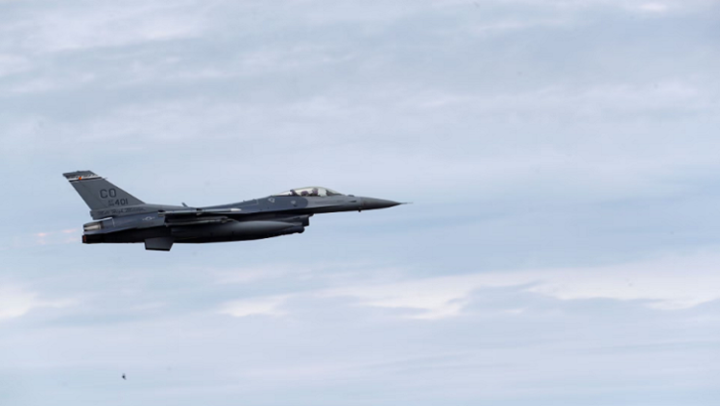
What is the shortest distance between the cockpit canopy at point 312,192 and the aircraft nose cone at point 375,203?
2.22 meters

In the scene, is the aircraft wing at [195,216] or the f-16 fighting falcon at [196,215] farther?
the f-16 fighting falcon at [196,215]

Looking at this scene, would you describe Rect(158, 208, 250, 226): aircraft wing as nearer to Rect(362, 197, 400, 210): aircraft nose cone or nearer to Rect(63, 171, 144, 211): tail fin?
Rect(63, 171, 144, 211): tail fin

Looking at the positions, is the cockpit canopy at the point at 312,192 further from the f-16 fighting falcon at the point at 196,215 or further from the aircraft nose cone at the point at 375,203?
the aircraft nose cone at the point at 375,203

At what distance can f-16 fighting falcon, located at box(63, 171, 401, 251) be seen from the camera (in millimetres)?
51531

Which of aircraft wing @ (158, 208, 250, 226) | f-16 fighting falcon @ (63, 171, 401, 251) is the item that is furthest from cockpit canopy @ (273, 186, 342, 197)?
aircraft wing @ (158, 208, 250, 226)

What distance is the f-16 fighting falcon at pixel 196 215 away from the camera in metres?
51.5

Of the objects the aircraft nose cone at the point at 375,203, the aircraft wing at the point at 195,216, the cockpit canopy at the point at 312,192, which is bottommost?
the aircraft wing at the point at 195,216

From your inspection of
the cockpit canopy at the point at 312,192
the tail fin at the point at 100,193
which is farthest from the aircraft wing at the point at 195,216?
the cockpit canopy at the point at 312,192

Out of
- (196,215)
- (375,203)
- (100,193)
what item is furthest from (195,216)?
(375,203)

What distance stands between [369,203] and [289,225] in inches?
249

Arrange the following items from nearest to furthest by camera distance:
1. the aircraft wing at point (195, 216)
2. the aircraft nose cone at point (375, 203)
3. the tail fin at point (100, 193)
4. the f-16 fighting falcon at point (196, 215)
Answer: the aircraft wing at point (195, 216) < the f-16 fighting falcon at point (196, 215) < the aircraft nose cone at point (375, 203) < the tail fin at point (100, 193)

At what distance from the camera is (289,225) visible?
170 ft

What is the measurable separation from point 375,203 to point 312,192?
4.89 m

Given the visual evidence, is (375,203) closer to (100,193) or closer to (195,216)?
(195,216)
